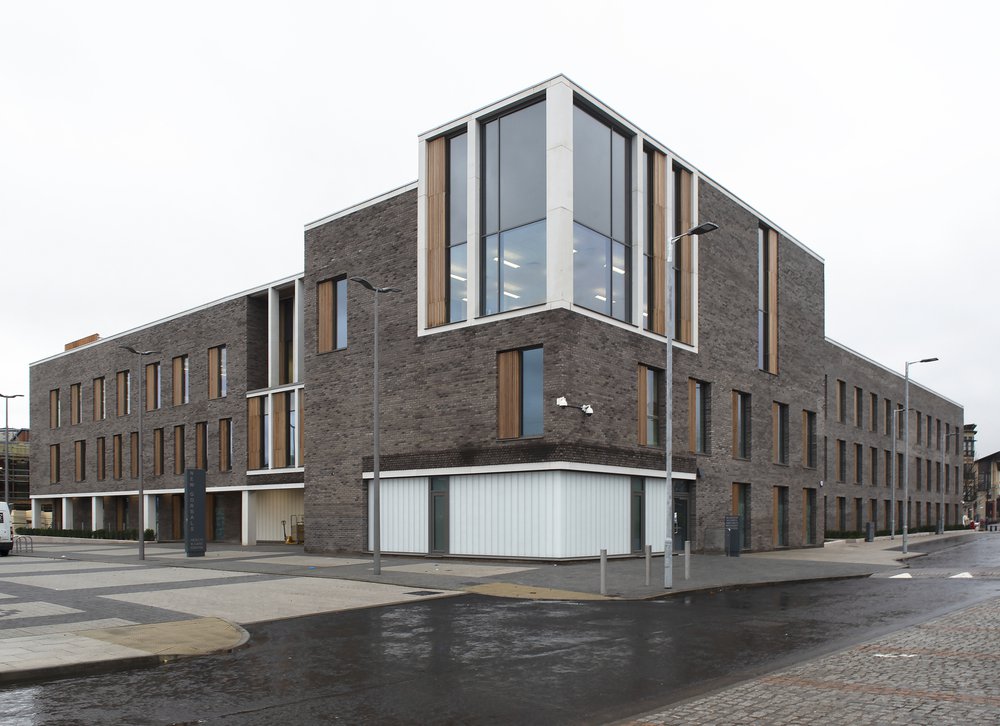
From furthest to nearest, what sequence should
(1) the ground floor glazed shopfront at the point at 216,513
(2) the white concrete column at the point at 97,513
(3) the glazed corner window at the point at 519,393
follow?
(2) the white concrete column at the point at 97,513 < (1) the ground floor glazed shopfront at the point at 216,513 < (3) the glazed corner window at the point at 519,393

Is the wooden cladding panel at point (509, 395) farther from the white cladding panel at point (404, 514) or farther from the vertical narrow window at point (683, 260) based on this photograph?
the vertical narrow window at point (683, 260)

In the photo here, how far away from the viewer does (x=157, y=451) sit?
47594 mm

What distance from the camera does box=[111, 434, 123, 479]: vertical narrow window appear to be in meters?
50.8

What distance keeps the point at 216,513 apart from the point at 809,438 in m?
30.2

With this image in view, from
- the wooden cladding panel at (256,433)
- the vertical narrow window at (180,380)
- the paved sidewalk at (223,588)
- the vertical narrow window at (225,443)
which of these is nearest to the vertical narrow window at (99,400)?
the vertical narrow window at (180,380)

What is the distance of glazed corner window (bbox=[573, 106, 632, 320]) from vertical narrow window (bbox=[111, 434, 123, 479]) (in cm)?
3573

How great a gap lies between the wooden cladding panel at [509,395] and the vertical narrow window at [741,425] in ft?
39.9

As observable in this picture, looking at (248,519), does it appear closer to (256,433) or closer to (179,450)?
(256,433)

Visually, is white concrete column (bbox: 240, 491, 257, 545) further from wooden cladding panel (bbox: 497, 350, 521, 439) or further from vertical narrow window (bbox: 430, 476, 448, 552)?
wooden cladding panel (bbox: 497, 350, 521, 439)

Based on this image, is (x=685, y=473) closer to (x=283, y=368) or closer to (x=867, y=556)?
(x=867, y=556)

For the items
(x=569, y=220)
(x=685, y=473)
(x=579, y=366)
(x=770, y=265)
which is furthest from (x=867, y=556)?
(x=569, y=220)

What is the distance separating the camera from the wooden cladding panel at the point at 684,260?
31.0 metres

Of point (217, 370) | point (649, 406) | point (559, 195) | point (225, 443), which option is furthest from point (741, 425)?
point (217, 370)

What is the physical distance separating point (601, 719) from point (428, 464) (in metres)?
20.3
